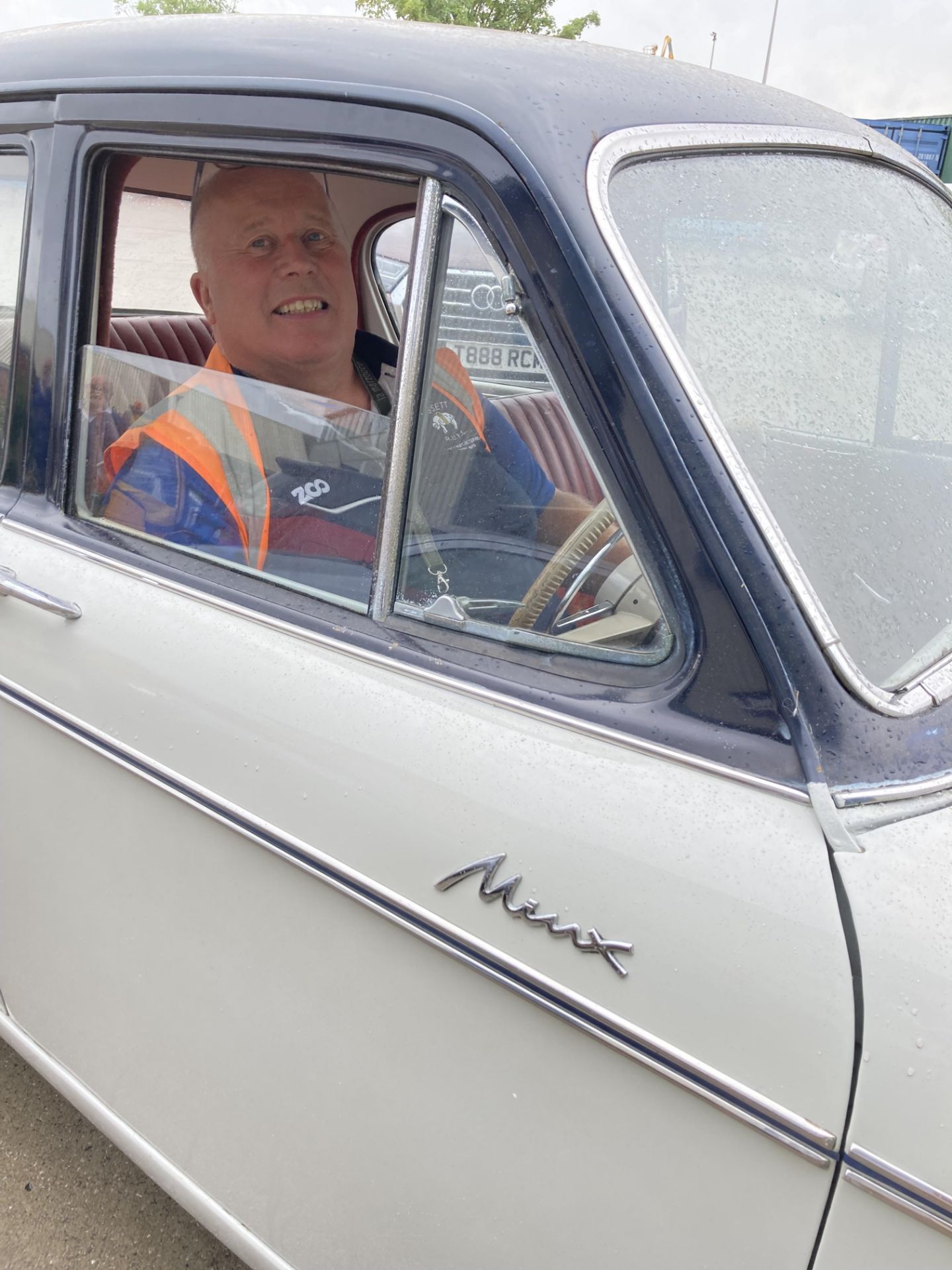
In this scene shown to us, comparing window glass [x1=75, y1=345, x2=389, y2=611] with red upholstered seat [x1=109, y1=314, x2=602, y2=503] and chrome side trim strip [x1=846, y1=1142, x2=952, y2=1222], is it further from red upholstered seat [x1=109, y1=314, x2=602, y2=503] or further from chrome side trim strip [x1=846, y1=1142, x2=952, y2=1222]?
chrome side trim strip [x1=846, y1=1142, x2=952, y2=1222]

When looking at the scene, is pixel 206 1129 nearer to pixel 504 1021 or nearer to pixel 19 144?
pixel 504 1021

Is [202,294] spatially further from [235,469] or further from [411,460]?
[411,460]

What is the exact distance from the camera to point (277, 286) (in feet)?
6.56

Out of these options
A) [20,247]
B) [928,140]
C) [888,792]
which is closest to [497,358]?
[888,792]

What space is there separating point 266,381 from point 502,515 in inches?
28.9

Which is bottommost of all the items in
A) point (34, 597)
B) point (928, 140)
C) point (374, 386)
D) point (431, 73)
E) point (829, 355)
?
point (34, 597)

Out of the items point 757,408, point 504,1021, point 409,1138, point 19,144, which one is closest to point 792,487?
point 757,408

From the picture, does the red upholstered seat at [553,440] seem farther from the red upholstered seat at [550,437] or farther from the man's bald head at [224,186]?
the man's bald head at [224,186]

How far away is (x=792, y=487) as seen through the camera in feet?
3.86

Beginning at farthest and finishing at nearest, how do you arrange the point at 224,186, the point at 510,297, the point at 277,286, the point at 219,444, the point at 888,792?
the point at 277,286, the point at 224,186, the point at 219,444, the point at 510,297, the point at 888,792

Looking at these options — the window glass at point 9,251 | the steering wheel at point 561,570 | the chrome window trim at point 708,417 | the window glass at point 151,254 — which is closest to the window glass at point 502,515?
the steering wheel at point 561,570

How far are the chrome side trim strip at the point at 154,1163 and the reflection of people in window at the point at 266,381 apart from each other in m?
0.90

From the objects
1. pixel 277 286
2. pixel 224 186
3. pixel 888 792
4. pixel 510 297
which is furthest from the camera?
pixel 277 286

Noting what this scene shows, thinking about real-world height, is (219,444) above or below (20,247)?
below
